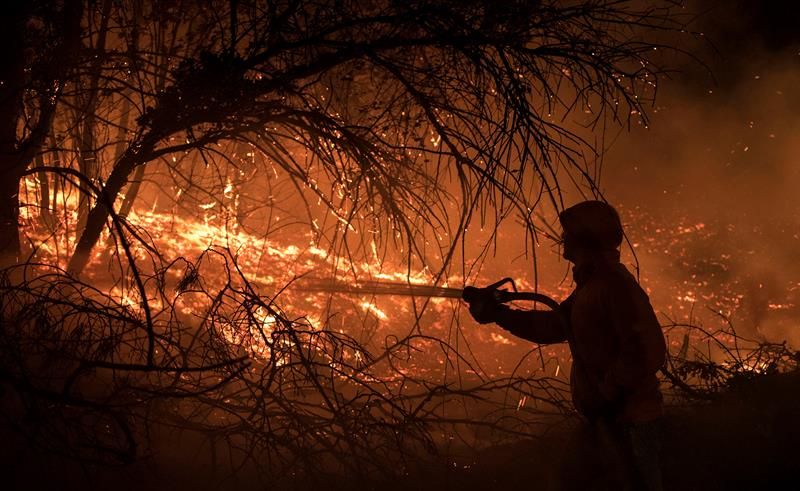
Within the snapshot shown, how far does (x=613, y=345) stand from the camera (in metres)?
2.71

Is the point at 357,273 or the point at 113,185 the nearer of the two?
the point at 113,185

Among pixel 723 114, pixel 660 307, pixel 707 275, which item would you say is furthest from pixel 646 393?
pixel 723 114

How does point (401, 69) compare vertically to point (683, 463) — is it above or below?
above

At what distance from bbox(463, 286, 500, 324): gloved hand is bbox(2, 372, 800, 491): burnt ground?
1213mm

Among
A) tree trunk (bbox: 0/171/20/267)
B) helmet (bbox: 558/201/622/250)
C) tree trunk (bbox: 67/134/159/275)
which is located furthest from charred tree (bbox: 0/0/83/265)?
helmet (bbox: 558/201/622/250)

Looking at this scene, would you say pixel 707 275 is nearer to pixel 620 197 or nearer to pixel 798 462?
→ pixel 620 197

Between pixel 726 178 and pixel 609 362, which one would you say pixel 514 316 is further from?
pixel 726 178

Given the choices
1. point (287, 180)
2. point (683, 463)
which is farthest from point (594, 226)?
point (287, 180)

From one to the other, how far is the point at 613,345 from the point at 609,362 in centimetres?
7

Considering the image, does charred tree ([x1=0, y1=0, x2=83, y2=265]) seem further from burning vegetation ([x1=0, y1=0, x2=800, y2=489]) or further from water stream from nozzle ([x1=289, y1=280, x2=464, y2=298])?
water stream from nozzle ([x1=289, y1=280, x2=464, y2=298])

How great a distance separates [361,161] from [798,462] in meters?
3.15

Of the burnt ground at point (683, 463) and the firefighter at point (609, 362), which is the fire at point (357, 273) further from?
the firefighter at point (609, 362)

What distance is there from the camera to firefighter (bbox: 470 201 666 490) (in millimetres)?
2607

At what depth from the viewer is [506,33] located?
3.99 m
